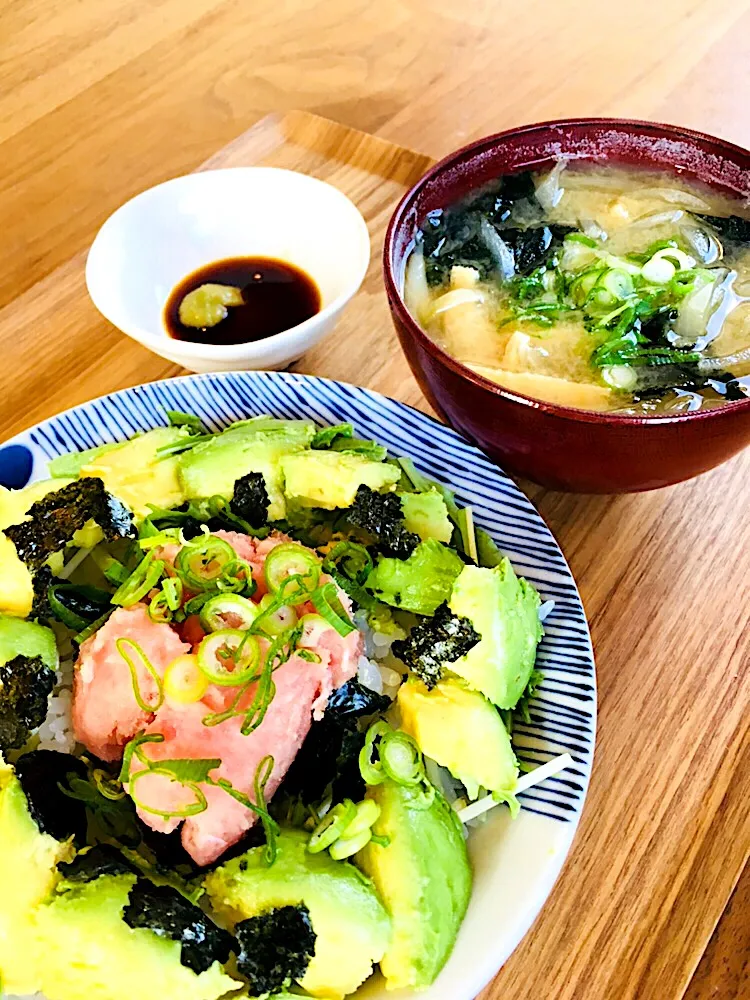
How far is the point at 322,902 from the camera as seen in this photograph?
104cm

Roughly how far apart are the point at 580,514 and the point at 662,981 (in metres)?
0.77

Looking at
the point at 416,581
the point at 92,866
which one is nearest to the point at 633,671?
the point at 416,581

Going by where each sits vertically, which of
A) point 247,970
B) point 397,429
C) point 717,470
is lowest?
point 717,470

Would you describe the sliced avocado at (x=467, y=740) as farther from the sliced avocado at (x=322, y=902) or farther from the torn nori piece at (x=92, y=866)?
the torn nori piece at (x=92, y=866)

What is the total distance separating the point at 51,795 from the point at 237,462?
1.78ft

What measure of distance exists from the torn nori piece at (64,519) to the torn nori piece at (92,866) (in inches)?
16.8

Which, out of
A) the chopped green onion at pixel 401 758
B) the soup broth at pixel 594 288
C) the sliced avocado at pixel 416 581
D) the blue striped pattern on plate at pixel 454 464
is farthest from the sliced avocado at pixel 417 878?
the soup broth at pixel 594 288

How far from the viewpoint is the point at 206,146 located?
252 centimetres

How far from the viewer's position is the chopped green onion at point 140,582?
1.27 metres

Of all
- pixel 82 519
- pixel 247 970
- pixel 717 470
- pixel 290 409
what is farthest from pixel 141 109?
pixel 247 970

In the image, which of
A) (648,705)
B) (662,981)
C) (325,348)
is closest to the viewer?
(662,981)

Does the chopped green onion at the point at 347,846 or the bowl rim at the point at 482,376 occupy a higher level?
the bowl rim at the point at 482,376

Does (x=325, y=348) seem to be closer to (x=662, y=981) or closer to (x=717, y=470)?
(x=717, y=470)

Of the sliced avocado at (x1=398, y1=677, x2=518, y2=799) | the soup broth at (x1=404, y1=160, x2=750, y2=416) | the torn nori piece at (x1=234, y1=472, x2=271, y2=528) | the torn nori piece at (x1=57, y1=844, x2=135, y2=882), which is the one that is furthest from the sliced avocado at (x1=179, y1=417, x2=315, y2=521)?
the torn nori piece at (x1=57, y1=844, x2=135, y2=882)
